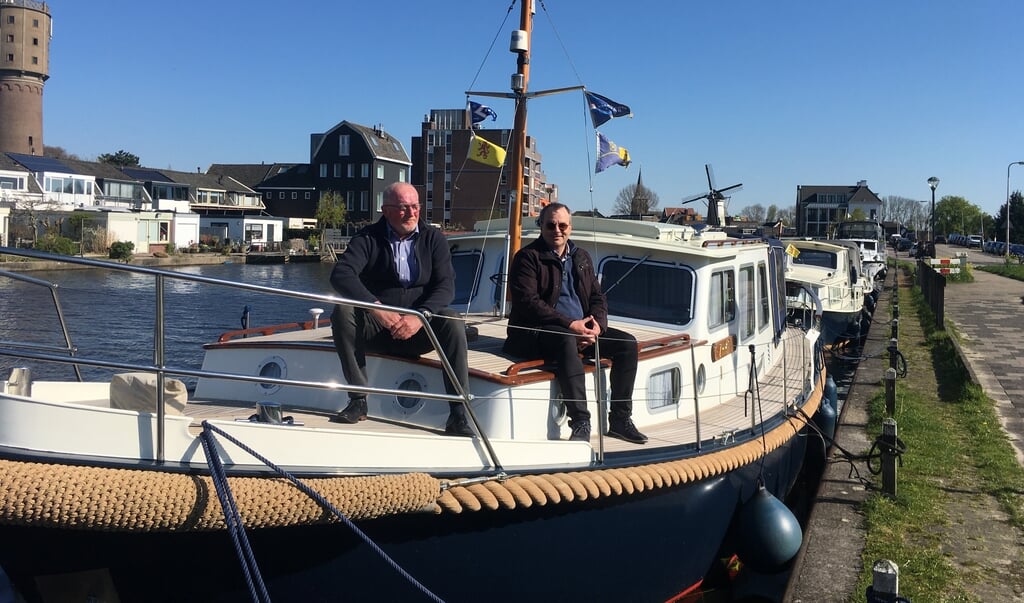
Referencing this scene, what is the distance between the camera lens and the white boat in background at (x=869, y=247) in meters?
34.9

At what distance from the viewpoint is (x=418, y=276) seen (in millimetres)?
5461

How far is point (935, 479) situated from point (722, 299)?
3081mm

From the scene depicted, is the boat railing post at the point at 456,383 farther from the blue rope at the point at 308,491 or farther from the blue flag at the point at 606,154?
the blue flag at the point at 606,154

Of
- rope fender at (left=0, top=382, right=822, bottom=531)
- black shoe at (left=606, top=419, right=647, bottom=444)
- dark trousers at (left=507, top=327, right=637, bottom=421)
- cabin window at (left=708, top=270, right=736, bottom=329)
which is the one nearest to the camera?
rope fender at (left=0, top=382, right=822, bottom=531)

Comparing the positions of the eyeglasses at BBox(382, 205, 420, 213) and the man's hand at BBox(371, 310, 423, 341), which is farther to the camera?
the eyeglasses at BBox(382, 205, 420, 213)

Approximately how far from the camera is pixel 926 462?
8992 millimetres

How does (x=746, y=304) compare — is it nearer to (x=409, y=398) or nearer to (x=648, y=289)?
(x=648, y=289)

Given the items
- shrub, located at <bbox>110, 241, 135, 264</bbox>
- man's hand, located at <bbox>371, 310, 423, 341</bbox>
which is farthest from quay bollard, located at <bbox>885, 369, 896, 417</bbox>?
shrub, located at <bbox>110, 241, 135, 264</bbox>

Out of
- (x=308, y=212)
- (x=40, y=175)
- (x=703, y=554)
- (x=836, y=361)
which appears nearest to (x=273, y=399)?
(x=703, y=554)

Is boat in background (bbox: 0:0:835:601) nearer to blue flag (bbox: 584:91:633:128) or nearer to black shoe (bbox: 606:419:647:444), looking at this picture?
black shoe (bbox: 606:419:647:444)

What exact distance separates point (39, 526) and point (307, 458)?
1.22 metres

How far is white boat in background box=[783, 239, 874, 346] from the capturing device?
1927cm

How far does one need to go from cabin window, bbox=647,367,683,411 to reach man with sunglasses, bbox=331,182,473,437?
6.40 feet

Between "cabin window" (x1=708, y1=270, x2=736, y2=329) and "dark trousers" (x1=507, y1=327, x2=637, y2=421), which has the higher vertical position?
"cabin window" (x1=708, y1=270, x2=736, y2=329)
